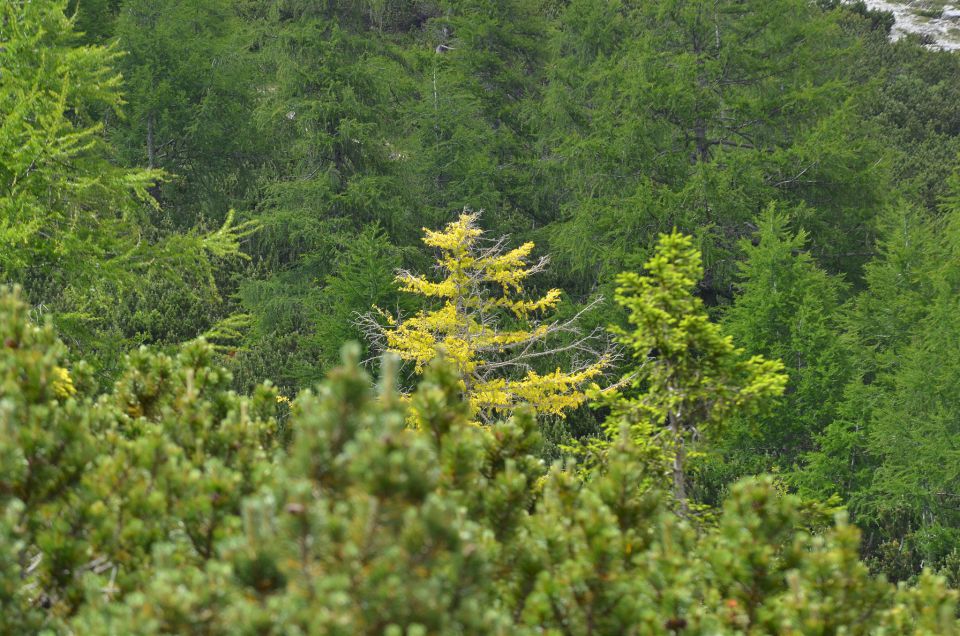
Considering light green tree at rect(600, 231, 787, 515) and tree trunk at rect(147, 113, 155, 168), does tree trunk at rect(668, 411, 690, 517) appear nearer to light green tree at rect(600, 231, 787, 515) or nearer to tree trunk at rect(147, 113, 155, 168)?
light green tree at rect(600, 231, 787, 515)

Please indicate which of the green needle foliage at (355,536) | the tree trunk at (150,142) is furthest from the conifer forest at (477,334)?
the tree trunk at (150,142)

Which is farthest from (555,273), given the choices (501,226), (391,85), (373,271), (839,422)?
(839,422)

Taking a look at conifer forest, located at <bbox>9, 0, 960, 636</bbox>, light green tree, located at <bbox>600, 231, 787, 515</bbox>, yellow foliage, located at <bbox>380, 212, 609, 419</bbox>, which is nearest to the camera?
conifer forest, located at <bbox>9, 0, 960, 636</bbox>

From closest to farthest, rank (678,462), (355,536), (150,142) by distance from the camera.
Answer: (355,536), (678,462), (150,142)

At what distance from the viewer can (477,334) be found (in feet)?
41.5

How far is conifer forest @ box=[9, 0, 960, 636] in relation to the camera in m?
2.81

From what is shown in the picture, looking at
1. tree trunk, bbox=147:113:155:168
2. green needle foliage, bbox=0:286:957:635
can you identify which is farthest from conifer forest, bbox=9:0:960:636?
tree trunk, bbox=147:113:155:168

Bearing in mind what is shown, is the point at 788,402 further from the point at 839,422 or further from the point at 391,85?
the point at 391,85

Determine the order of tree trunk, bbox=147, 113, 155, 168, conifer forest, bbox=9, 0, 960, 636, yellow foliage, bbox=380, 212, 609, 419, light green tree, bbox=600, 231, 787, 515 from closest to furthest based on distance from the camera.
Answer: conifer forest, bbox=9, 0, 960, 636 → light green tree, bbox=600, 231, 787, 515 → yellow foliage, bbox=380, 212, 609, 419 → tree trunk, bbox=147, 113, 155, 168

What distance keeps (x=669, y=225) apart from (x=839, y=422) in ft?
20.5

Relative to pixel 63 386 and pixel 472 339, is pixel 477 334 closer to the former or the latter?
pixel 472 339

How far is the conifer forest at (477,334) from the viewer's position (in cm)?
281

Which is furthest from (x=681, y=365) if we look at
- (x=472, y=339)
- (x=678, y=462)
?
(x=472, y=339)

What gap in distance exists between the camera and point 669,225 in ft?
59.3
